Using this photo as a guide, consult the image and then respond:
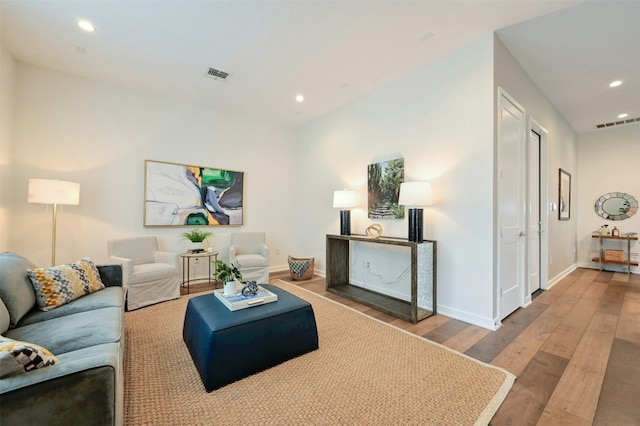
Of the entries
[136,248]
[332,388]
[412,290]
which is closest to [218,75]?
[136,248]

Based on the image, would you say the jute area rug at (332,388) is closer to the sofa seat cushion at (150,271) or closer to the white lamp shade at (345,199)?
the sofa seat cushion at (150,271)

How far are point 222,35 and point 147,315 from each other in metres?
3.11

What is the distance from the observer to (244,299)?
213cm

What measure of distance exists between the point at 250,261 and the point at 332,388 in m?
2.58

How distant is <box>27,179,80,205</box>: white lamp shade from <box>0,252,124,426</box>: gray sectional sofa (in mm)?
1091

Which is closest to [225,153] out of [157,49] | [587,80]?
[157,49]

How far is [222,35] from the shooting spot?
264 cm

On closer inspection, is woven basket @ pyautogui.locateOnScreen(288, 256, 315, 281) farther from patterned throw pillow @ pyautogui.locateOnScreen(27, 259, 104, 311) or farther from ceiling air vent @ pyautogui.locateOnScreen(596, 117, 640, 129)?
ceiling air vent @ pyautogui.locateOnScreen(596, 117, 640, 129)

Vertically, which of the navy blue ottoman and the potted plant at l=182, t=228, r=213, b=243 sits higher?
the potted plant at l=182, t=228, r=213, b=243

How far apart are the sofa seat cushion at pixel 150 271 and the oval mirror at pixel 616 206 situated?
26.0ft

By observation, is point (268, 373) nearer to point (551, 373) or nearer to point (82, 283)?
point (82, 283)

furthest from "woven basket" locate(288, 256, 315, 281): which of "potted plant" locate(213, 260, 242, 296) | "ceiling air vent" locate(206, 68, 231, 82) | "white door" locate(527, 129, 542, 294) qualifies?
"white door" locate(527, 129, 542, 294)

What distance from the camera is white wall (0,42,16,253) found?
280cm

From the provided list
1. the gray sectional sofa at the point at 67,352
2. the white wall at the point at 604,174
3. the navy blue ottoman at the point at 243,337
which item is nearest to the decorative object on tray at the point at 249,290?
the navy blue ottoman at the point at 243,337
